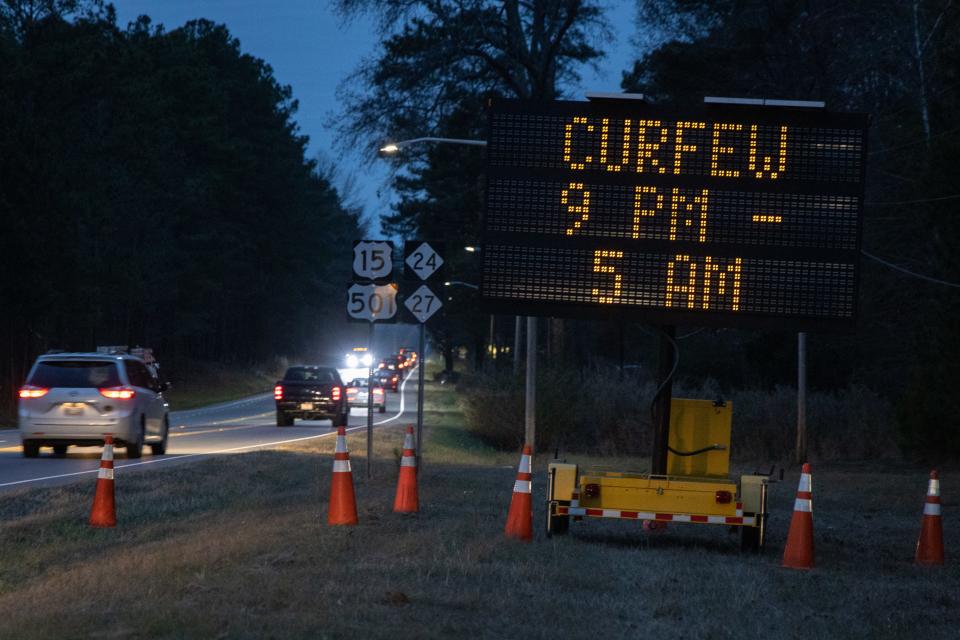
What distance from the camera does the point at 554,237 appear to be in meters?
14.3

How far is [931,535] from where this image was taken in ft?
45.4

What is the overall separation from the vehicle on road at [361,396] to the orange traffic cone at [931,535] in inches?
1808

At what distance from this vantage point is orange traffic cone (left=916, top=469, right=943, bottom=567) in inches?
542

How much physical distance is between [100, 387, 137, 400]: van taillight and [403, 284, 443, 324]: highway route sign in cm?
738

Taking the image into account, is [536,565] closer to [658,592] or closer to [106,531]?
[658,592]

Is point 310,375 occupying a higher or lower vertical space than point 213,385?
higher

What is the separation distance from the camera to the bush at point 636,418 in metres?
37.5

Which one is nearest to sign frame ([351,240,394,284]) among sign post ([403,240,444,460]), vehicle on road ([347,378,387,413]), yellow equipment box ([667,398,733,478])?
sign post ([403,240,444,460])

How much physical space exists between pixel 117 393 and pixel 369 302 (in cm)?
739

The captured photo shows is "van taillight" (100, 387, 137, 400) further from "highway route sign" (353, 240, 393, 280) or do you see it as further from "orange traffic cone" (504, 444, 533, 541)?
"orange traffic cone" (504, 444, 533, 541)

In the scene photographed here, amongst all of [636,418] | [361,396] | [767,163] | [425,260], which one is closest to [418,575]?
[767,163]

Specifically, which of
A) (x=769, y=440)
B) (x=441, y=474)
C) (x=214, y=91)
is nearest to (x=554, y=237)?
(x=441, y=474)

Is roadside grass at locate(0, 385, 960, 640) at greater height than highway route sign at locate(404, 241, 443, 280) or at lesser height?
lesser

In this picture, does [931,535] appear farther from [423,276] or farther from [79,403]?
[79,403]
